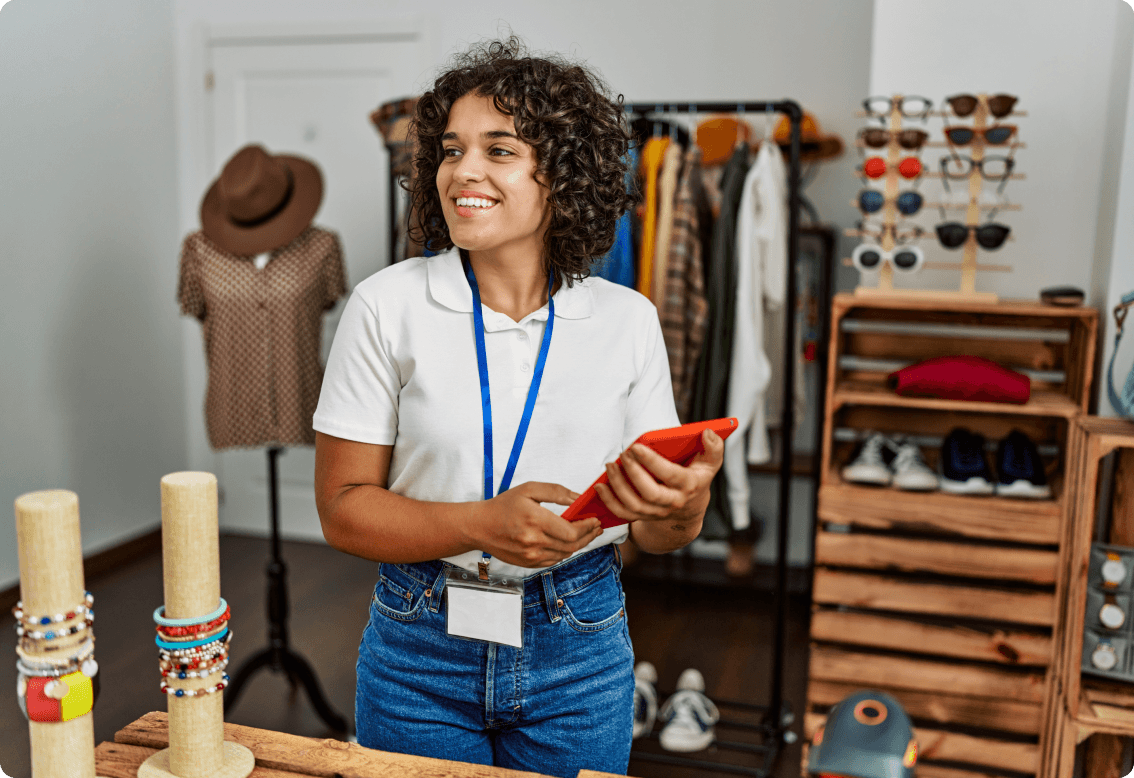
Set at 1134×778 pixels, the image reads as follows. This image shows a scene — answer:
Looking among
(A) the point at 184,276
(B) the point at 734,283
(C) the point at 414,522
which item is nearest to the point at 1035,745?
(B) the point at 734,283

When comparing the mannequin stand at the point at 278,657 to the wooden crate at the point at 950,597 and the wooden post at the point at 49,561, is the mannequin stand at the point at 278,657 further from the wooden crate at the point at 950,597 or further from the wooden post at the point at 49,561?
the wooden post at the point at 49,561

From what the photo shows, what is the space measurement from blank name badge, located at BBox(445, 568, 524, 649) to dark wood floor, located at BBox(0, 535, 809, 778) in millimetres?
1462

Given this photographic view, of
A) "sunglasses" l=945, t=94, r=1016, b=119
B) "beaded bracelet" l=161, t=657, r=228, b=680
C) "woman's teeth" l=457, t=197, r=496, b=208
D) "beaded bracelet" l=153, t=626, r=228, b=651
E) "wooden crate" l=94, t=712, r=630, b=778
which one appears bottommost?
"wooden crate" l=94, t=712, r=630, b=778

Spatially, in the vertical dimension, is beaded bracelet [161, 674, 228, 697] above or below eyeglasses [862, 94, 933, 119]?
below

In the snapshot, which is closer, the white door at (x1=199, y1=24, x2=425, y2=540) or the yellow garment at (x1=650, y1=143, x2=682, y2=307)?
the yellow garment at (x1=650, y1=143, x2=682, y2=307)

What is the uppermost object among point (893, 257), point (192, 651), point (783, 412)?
point (893, 257)

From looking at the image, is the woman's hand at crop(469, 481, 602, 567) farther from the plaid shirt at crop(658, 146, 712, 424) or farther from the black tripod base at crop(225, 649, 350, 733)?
the black tripod base at crop(225, 649, 350, 733)

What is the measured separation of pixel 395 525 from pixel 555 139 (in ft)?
1.55

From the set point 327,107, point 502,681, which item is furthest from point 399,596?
point 327,107

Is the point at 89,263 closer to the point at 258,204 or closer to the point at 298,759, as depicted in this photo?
the point at 258,204

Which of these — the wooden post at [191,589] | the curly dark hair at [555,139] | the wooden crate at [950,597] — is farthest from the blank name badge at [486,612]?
the wooden crate at [950,597]

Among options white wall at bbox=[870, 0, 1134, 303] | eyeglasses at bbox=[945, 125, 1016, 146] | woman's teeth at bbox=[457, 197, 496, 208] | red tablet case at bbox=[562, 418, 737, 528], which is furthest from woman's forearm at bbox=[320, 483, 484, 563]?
white wall at bbox=[870, 0, 1134, 303]

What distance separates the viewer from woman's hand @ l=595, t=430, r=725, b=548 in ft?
2.63

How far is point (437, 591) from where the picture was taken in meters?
1.02
